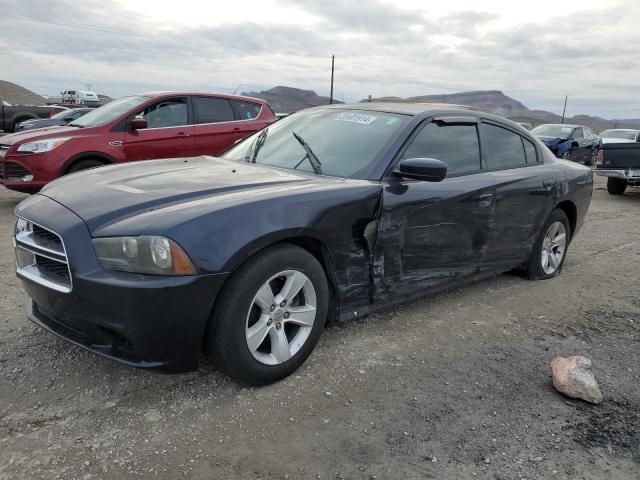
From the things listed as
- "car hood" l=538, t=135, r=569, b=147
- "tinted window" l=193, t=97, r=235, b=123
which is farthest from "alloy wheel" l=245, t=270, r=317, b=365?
"car hood" l=538, t=135, r=569, b=147

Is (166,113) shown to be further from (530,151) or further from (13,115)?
(13,115)

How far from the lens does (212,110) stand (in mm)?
8266

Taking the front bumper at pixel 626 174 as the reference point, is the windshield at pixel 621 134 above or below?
above

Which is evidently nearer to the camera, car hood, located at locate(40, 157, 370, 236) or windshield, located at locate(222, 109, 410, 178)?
car hood, located at locate(40, 157, 370, 236)

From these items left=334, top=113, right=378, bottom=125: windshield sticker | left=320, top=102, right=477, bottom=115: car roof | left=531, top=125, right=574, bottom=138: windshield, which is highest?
left=320, top=102, right=477, bottom=115: car roof

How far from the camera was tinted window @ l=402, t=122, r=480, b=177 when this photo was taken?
3.72m

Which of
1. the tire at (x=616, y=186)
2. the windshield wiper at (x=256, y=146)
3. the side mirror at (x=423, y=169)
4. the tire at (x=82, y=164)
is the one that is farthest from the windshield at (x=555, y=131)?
the side mirror at (x=423, y=169)

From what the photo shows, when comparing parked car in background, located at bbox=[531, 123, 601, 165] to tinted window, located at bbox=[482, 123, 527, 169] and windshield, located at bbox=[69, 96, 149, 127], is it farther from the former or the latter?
tinted window, located at bbox=[482, 123, 527, 169]

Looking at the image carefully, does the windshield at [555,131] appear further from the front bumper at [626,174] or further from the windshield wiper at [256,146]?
the windshield wiper at [256,146]

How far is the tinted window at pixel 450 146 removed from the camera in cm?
372

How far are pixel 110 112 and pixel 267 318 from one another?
598 cm

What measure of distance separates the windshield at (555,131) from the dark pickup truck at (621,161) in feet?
26.4

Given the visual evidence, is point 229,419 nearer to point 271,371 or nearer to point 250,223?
point 271,371

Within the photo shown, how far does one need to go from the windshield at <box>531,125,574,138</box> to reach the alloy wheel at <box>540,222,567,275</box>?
14801 millimetres
